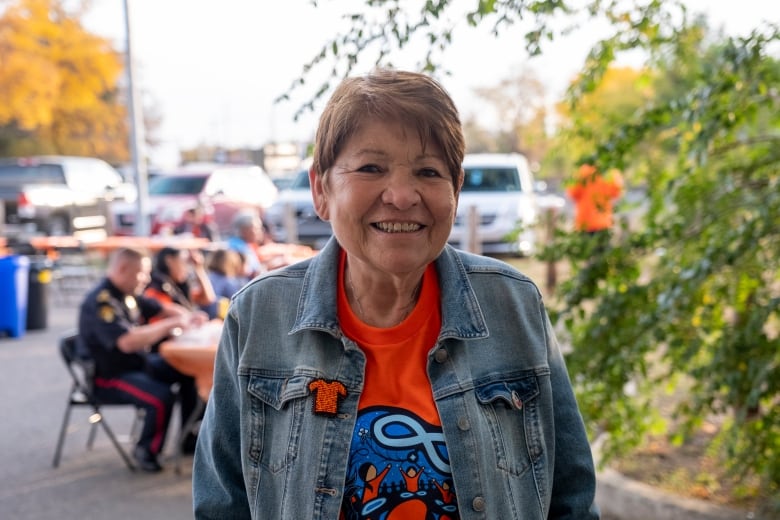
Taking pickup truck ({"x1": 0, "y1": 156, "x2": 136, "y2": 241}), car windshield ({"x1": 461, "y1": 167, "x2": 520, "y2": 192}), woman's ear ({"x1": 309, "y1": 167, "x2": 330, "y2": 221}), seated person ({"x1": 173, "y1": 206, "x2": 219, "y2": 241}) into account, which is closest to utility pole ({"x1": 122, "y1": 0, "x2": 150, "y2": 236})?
seated person ({"x1": 173, "y1": 206, "x2": 219, "y2": 241})

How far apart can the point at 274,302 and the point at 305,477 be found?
0.38m

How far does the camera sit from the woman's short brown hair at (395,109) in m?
1.76

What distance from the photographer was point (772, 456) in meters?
3.71

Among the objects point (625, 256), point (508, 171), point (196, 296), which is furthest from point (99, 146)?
point (625, 256)

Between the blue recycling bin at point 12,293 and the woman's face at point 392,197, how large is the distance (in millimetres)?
9744

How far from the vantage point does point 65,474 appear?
236 inches

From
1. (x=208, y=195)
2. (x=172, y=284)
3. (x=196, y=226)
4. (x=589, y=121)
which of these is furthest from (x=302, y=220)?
(x=589, y=121)

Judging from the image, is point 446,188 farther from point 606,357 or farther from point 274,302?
point 606,357

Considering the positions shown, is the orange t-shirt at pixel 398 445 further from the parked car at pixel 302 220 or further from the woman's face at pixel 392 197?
the parked car at pixel 302 220

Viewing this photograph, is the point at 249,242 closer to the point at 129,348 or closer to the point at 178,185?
the point at 129,348

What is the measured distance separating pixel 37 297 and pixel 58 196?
13599mm

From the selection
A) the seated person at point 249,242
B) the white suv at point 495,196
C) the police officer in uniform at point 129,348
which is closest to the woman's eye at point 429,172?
the police officer in uniform at point 129,348

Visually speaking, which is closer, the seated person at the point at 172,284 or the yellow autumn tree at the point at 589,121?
the yellow autumn tree at the point at 589,121

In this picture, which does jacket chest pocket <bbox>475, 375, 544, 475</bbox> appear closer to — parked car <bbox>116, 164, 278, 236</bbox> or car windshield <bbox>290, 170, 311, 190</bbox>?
car windshield <bbox>290, 170, 311, 190</bbox>
